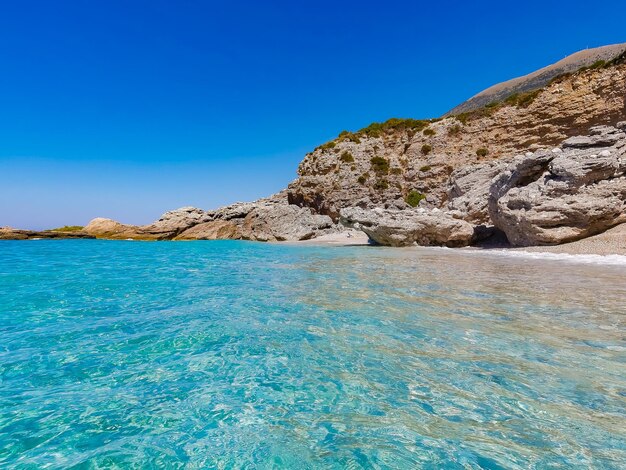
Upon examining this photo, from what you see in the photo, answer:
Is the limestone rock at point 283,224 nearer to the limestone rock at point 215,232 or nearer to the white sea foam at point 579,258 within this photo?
the limestone rock at point 215,232

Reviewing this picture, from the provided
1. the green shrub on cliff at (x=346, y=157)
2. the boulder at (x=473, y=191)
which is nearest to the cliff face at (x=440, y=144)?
the green shrub on cliff at (x=346, y=157)

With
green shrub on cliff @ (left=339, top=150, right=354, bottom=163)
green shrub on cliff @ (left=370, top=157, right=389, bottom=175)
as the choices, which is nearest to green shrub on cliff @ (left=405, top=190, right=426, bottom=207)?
green shrub on cliff @ (left=370, top=157, right=389, bottom=175)

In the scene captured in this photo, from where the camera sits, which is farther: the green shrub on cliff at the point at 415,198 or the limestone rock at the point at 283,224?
the limestone rock at the point at 283,224

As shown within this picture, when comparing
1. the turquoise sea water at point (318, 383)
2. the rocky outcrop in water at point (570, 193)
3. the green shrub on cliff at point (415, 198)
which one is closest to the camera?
the turquoise sea water at point (318, 383)

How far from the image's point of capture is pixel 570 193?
59.0ft

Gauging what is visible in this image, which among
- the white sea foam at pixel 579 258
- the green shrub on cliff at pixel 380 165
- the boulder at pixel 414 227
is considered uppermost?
the green shrub on cliff at pixel 380 165

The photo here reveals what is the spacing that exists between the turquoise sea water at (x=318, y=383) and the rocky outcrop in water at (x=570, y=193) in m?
12.1

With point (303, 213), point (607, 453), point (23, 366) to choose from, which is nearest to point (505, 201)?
point (607, 453)

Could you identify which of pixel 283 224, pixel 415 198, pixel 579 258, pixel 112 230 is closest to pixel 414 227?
pixel 579 258

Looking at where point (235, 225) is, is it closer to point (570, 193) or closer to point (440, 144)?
point (440, 144)

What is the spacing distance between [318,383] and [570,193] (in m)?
19.6

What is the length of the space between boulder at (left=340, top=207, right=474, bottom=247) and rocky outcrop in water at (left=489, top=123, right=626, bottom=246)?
3623 mm

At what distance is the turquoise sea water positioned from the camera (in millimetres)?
2574

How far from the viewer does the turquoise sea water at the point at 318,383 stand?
257 cm
